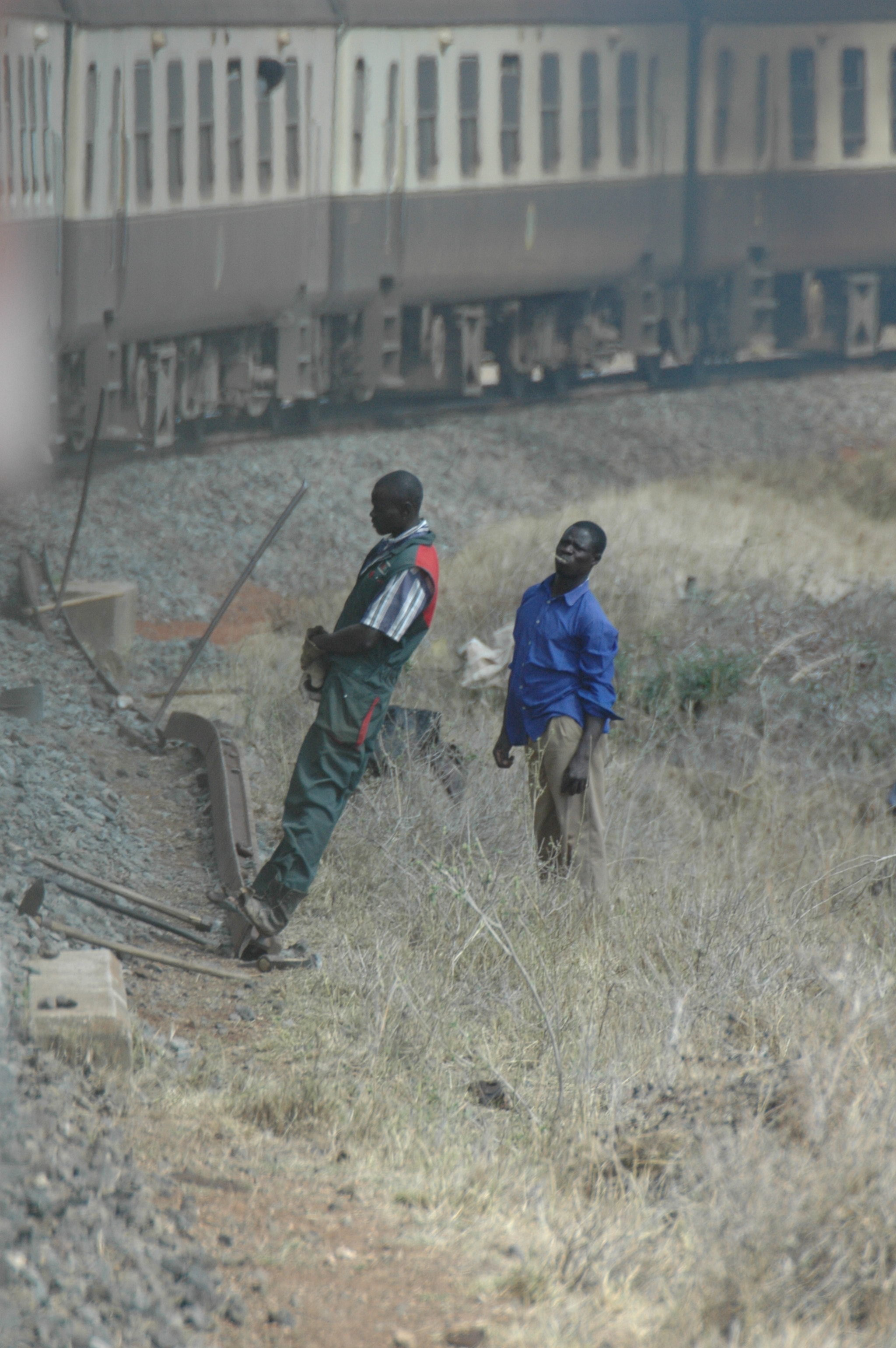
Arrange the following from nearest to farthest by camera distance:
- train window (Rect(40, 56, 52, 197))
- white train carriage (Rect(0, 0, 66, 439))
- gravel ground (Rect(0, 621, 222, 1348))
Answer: gravel ground (Rect(0, 621, 222, 1348))
white train carriage (Rect(0, 0, 66, 439))
train window (Rect(40, 56, 52, 197))

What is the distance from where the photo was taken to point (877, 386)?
19703mm

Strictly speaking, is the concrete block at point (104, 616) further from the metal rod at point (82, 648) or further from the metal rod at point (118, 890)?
the metal rod at point (118, 890)

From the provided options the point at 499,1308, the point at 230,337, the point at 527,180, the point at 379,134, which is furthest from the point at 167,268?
the point at 499,1308

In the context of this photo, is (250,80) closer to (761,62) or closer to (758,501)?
(758,501)

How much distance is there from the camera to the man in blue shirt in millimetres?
5395

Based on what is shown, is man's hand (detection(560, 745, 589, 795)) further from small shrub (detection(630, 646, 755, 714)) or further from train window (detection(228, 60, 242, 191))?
train window (detection(228, 60, 242, 191))

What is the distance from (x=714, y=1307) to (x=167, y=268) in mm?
12092

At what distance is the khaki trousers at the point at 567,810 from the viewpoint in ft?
17.9

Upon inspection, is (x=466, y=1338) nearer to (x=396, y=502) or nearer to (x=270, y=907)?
(x=270, y=907)

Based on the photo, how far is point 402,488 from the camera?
5.00 meters

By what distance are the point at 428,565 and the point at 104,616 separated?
5.57 m

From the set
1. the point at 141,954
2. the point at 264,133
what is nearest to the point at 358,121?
the point at 264,133

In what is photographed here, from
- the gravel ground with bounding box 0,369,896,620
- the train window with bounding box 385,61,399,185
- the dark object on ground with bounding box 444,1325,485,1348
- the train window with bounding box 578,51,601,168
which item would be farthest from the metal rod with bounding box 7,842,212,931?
the train window with bounding box 578,51,601,168

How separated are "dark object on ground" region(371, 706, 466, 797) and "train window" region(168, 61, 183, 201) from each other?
804 centimetres
